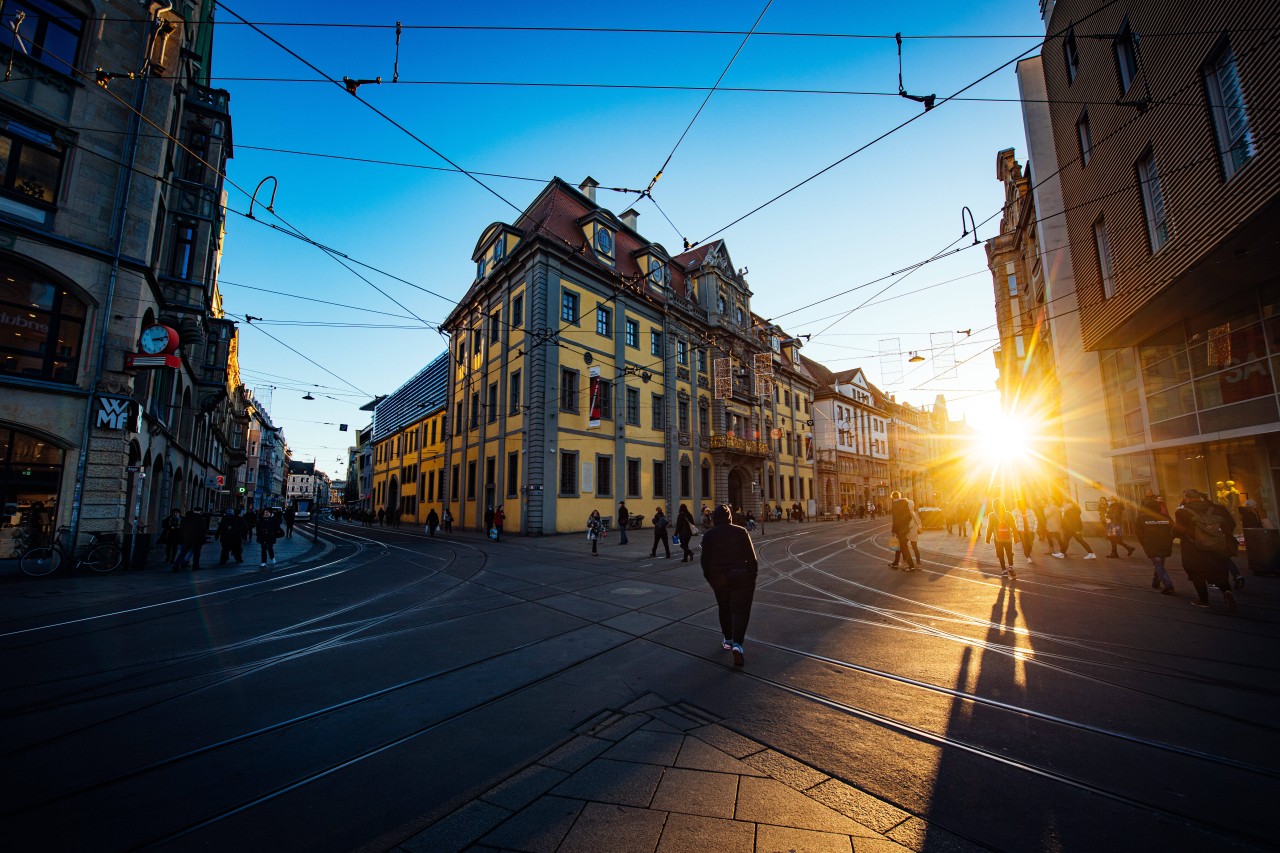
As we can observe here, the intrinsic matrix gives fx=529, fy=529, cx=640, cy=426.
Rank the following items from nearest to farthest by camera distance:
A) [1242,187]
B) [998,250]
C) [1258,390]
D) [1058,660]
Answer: [1058,660] → [1242,187] → [1258,390] → [998,250]

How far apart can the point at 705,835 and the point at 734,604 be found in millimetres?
3373

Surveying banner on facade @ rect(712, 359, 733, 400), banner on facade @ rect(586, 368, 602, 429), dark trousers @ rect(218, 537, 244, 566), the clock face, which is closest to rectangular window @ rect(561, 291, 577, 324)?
banner on facade @ rect(586, 368, 602, 429)

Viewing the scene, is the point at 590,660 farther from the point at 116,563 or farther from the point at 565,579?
the point at 116,563

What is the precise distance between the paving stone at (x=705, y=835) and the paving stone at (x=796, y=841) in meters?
0.05

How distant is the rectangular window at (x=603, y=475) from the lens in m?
28.4

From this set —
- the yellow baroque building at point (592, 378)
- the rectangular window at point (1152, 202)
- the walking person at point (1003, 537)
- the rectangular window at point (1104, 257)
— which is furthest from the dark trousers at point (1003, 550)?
the yellow baroque building at point (592, 378)

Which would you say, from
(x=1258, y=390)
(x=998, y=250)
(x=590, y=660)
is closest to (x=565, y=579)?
(x=590, y=660)

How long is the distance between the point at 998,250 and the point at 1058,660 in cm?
3975

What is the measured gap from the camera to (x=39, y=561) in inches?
483

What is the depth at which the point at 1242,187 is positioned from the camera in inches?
415

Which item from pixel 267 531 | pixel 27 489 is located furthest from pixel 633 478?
pixel 27 489

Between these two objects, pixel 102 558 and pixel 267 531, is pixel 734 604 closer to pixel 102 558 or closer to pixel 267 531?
pixel 102 558

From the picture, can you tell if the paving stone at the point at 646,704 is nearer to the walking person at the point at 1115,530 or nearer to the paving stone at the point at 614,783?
the paving stone at the point at 614,783

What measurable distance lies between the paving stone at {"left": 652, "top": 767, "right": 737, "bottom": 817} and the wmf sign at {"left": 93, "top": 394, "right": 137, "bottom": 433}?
57.0 ft
